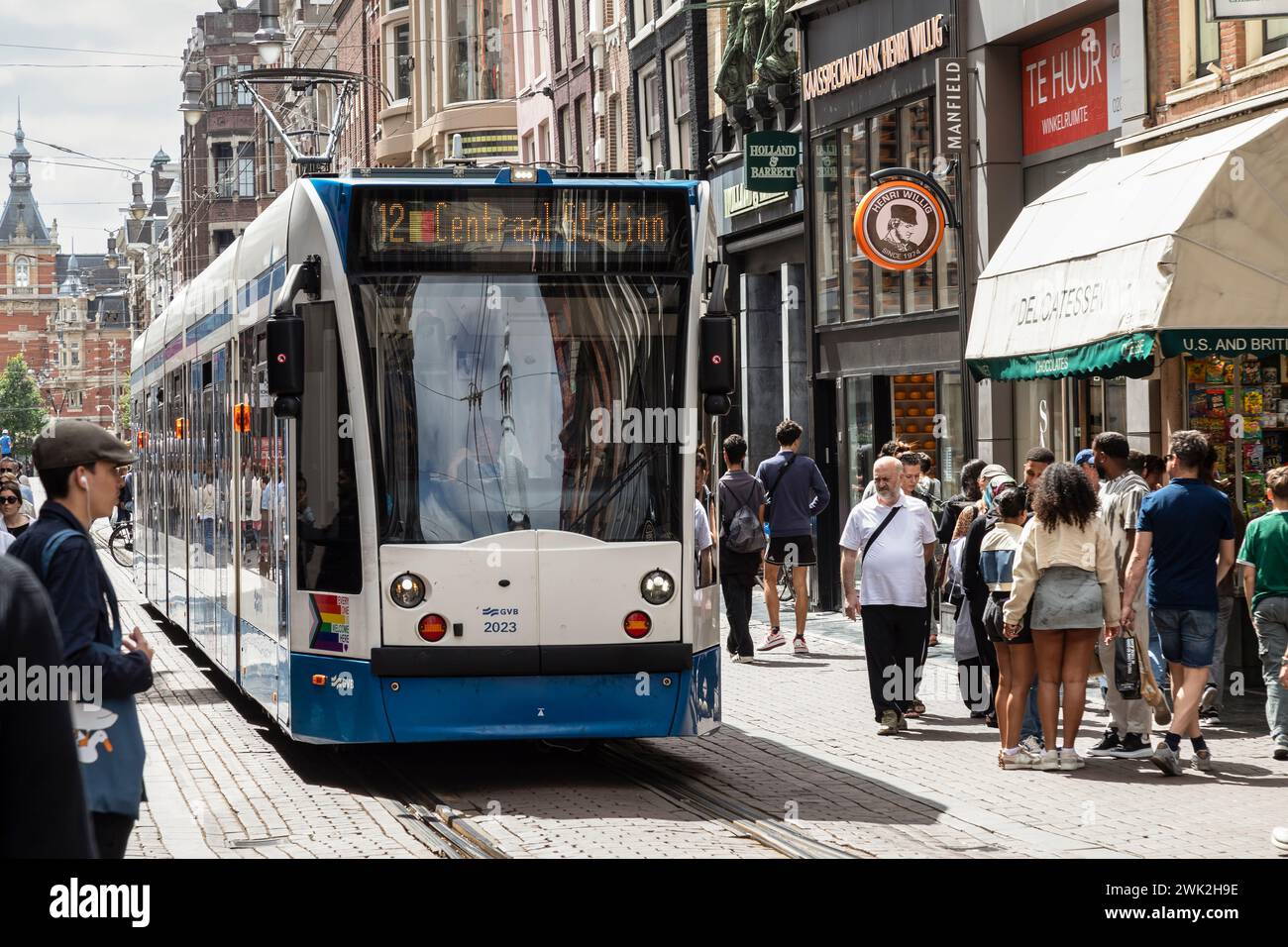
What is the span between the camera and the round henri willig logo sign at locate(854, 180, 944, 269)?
780 inches

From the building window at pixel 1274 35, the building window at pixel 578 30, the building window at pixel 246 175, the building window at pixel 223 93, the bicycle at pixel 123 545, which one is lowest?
the bicycle at pixel 123 545

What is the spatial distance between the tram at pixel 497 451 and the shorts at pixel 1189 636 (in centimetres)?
259

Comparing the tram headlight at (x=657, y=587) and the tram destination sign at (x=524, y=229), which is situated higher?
the tram destination sign at (x=524, y=229)

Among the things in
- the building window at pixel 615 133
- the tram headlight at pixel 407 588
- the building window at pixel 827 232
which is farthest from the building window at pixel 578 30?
the tram headlight at pixel 407 588

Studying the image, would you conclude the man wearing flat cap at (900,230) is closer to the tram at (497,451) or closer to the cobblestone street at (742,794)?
the cobblestone street at (742,794)

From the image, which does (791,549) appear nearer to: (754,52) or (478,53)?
(754,52)

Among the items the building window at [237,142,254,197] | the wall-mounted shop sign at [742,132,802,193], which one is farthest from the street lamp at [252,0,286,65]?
the wall-mounted shop sign at [742,132,802,193]

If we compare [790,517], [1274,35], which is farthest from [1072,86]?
[790,517]

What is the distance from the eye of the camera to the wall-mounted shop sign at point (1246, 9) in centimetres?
1265

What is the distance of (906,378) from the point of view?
72.0ft

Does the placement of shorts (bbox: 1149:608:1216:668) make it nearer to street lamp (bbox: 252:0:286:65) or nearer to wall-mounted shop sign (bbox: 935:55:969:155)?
wall-mounted shop sign (bbox: 935:55:969:155)

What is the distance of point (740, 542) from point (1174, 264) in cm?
514

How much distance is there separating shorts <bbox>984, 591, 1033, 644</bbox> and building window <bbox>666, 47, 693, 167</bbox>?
19.1 m

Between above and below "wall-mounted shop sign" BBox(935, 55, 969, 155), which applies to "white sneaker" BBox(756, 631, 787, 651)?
below
